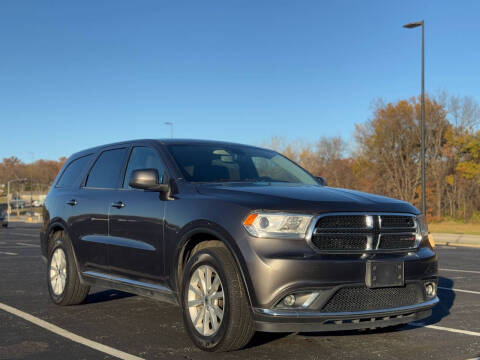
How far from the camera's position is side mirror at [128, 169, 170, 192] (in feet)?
16.0

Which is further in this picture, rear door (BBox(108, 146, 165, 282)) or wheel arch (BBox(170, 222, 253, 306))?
rear door (BBox(108, 146, 165, 282))

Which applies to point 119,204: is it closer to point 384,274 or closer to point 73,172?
point 73,172

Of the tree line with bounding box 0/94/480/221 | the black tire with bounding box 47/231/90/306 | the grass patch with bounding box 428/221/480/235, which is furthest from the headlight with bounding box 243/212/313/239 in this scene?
the tree line with bounding box 0/94/480/221

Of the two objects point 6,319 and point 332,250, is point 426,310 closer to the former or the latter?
point 332,250

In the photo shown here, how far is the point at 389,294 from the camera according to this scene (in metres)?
4.25

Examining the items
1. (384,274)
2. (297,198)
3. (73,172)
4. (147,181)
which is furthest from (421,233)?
(73,172)

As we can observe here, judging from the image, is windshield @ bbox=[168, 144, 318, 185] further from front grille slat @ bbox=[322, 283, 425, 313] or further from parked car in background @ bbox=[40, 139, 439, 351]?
front grille slat @ bbox=[322, 283, 425, 313]

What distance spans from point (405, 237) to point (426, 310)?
62 cm


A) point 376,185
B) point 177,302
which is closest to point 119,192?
point 177,302

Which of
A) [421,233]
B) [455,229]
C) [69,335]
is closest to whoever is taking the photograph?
[421,233]

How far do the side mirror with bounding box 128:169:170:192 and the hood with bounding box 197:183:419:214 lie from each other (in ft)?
1.34

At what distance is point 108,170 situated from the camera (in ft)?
20.4

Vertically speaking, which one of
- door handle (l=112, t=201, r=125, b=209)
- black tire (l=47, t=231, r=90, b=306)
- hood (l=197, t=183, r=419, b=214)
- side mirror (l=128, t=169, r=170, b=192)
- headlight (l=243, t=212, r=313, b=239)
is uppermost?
side mirror (l=128, t=169, r=170, b=192)

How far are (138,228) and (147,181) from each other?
57cm
